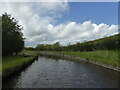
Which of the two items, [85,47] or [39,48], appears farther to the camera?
[39,48]

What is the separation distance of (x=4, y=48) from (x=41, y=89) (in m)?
26.1

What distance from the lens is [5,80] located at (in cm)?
2288

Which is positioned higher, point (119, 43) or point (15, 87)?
point (119, 43)

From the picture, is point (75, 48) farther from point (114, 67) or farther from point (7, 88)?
point (7, 88)

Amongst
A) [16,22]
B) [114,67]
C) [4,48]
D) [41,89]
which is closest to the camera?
[41,89]

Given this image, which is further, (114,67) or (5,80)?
(114,67)

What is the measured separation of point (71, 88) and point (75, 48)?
8121 cm

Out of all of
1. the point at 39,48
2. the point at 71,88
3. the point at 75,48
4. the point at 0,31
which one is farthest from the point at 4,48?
the point at 39,48

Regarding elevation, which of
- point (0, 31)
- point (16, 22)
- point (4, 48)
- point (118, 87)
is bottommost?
point (118, 87)

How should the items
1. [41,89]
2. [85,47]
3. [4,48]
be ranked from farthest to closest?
[85,47]
[4,48]
[41,89]

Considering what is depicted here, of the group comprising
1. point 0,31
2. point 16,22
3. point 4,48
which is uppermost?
point 16,22

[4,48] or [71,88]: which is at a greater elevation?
[4,48]

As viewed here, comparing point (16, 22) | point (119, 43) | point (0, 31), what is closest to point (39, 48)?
point (16, 22)

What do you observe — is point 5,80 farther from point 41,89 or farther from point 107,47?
point 107,47
